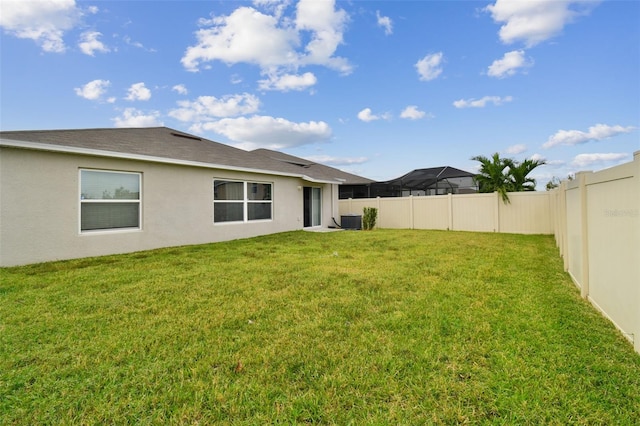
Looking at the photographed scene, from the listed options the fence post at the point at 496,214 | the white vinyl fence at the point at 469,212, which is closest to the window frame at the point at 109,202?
the white vinyl fence at the point at 469,212

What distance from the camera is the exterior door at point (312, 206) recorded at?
51.0 ft

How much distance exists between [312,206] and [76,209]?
1019 cm

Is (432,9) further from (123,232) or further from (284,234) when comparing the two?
(123,232)

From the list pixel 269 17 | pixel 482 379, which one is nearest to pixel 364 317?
pixel 482 379

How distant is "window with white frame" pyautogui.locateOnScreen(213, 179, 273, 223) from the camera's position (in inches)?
438

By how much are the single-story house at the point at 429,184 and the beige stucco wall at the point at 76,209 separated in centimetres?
1297

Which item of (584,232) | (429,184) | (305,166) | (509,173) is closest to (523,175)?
(509,173)

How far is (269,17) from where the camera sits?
10781mm

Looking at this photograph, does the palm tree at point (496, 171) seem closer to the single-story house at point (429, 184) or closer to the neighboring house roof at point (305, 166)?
the single-story house at point (429, 184)

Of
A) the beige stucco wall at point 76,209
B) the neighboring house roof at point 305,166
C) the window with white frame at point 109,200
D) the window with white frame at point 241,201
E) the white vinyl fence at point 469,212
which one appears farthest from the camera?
the neighboring house roof at point 305,166

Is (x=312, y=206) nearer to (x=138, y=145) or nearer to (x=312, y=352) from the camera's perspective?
(x=138, y=145)

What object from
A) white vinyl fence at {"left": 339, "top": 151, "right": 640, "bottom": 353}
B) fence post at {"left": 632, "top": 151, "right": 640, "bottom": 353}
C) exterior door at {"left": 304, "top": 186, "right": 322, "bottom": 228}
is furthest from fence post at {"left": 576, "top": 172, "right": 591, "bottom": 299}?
exterior door at {"left": 304, "top": 186, "right": 322, "bottom": 228}

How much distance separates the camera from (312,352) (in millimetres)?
2826

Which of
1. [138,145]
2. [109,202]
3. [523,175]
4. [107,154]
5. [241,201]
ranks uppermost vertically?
[138,145]
